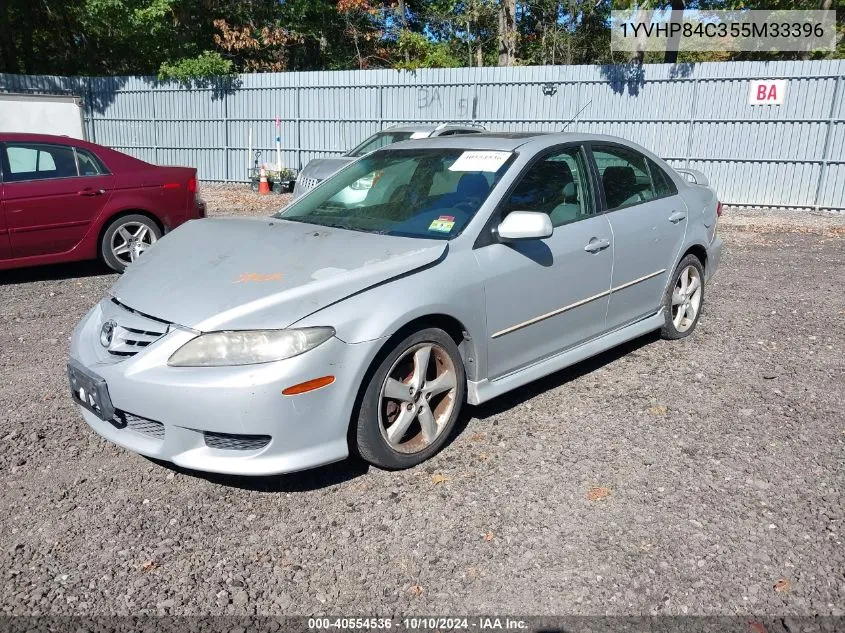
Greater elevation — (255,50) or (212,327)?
(255,50)

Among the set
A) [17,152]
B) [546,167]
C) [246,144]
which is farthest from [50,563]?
[246,144]

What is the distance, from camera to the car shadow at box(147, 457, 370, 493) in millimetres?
3574

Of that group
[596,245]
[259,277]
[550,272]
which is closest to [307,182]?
[596,245]

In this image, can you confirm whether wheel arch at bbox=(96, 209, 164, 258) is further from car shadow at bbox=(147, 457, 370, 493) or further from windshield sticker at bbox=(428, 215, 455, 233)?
windshield sticker at bbox=(428, 215, 455, 233)

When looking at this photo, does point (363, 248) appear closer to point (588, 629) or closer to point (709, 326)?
point (588, 629)

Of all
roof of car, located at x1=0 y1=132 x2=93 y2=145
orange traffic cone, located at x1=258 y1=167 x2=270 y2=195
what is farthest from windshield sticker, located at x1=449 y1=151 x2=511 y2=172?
orange traffic cone, located at x1=258 y1=167 x2=270 y2=195

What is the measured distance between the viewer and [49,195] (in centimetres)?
732

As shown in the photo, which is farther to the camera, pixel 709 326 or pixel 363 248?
pixel 709 326

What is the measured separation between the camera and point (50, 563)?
298 cm

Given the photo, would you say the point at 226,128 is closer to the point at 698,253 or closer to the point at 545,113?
the point at 545,113

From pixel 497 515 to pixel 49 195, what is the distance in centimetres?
598

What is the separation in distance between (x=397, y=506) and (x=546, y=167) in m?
2.23

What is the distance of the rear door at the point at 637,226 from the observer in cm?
486

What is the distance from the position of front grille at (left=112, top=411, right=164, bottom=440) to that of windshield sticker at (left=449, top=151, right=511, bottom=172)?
2.20 m
